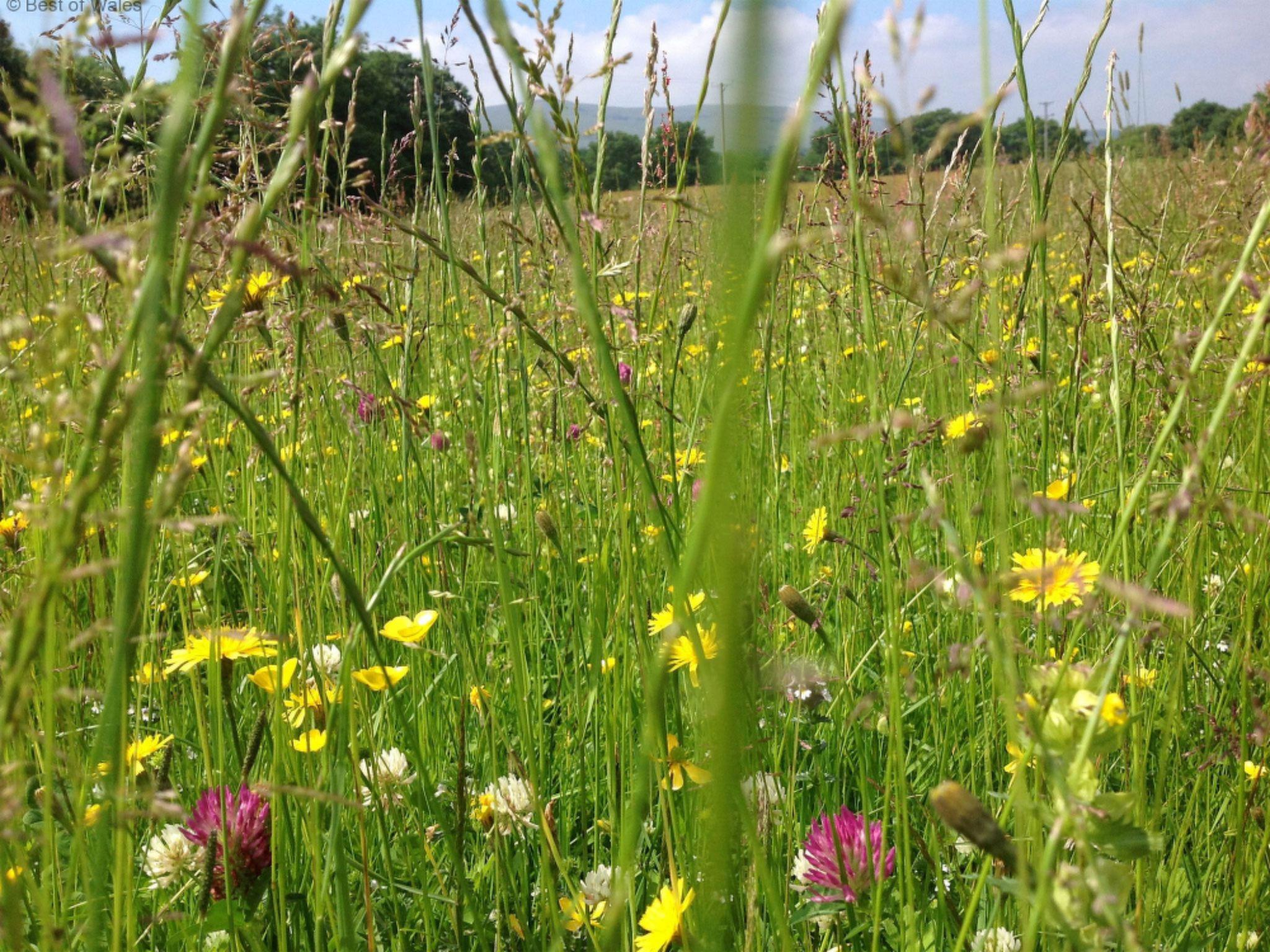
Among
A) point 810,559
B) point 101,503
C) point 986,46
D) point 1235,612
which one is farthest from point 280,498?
point 1235,612

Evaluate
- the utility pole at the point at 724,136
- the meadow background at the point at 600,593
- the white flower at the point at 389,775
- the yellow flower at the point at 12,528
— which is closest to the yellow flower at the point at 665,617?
the meadow background at the point at 600,593

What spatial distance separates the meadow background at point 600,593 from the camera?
0.33 meters

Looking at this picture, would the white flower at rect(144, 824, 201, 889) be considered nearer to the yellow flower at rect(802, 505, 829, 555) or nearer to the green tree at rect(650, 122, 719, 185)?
the green tree at rect(650, 122, 719, 185)

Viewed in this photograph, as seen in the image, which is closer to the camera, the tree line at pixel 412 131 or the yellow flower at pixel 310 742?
the tree line at pixel 412 131

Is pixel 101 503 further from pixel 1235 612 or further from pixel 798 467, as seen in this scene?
pixel 1235 612

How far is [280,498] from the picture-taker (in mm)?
804

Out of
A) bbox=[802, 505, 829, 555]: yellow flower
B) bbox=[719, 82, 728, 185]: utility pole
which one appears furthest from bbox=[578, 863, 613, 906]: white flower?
bbox=[719, 82, 728, 185]: utility pole

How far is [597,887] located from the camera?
2.76 feet

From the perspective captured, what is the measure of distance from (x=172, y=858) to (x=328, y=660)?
203mm

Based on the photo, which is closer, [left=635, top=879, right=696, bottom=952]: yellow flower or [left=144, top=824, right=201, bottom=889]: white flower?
[left=635, top=879, right=696, bottom=952]: yellow flower

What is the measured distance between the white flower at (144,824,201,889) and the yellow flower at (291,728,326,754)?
0.42ft

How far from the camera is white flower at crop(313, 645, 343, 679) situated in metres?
0.78

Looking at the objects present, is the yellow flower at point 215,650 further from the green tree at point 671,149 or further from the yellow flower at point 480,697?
the green tree at point 671,149

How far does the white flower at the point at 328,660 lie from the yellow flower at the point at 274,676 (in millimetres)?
21
